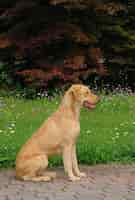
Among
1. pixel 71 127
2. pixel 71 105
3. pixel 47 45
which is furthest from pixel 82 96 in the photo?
pixel 47 45

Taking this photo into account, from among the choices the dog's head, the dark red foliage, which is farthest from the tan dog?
the dark red foliage

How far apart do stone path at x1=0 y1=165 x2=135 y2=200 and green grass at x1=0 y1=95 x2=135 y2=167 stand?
511mm

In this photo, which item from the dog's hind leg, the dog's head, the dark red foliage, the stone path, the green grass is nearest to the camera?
the stone path

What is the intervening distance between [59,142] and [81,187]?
33.3 inches

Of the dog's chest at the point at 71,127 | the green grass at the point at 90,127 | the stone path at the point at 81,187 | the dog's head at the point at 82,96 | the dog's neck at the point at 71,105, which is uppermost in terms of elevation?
the dog's head at the point at 82,96

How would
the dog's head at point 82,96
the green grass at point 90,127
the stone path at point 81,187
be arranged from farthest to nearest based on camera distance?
the green grass at point 90,127 → the dog's head at point 82,96 → the stone path at point 81,187

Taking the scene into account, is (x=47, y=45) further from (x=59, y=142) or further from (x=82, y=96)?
(x=59, y=142)

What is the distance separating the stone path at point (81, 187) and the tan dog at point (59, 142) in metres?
0.19

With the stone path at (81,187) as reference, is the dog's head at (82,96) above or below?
above

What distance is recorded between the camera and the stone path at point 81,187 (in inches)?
309

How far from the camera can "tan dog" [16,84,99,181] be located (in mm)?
8914

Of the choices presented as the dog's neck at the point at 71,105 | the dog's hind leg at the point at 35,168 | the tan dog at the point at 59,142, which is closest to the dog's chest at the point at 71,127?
the tan dog at the point at 59,142

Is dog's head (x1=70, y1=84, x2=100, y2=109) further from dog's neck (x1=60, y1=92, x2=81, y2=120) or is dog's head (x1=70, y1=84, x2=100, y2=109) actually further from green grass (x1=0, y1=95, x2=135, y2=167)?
green grass (x1=0, y1=95, x2=135, y2=167)

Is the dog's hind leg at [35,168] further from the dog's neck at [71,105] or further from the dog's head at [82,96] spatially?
the dog's head at [82,96]
